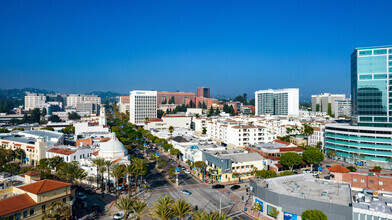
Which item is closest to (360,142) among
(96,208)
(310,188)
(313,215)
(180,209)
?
(310,188)

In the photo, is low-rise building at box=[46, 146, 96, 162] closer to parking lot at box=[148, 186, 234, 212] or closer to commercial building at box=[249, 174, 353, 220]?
parking lot at box=[148, 186, 234, 212]

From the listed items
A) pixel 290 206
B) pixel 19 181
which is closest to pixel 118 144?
pixel 19 181

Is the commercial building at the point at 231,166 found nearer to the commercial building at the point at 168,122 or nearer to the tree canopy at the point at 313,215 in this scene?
the tree canopy at the point at 313,215

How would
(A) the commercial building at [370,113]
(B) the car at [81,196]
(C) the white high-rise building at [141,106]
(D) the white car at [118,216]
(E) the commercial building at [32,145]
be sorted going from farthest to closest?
(C) the white high-rise building at [141,106], (E) the commercial building at [32,145], (A) the commercial building at [370,113], (B) the car at [81,196], (D) the white car at [118,216]

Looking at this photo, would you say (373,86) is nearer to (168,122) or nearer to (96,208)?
(96,208)

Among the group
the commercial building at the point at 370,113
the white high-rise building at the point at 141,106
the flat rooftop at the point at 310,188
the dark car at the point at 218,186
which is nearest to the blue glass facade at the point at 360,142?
the commercial building at the point at 370,113

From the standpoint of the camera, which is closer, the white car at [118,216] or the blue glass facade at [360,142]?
the white car at [118,216]

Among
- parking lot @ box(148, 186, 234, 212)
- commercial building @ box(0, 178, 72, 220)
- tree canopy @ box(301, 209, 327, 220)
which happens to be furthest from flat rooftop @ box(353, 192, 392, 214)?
commercial building @ box(0, 178, 72, 220)
